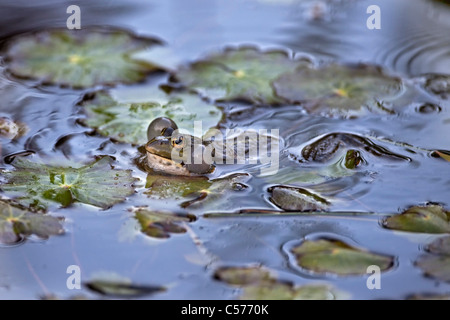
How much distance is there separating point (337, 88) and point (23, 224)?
6.03 ft

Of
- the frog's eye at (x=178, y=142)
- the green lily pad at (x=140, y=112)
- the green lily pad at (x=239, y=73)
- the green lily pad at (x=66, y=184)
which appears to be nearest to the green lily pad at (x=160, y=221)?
the green lily pad at (x=66, y=184)

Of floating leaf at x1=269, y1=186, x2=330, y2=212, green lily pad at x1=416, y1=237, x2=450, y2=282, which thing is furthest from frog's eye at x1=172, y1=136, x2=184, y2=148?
green lily pad at x1=416, y1=237, x2=450, y2=282

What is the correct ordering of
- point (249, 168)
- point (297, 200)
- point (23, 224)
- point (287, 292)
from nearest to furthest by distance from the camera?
point (287, 292) → point (23, 224) → point (297, 200) → point (249, 168)

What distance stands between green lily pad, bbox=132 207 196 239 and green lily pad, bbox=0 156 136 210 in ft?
0.51

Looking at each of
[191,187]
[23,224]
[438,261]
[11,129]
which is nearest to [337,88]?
[191,187]

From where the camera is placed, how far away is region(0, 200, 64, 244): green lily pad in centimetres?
225

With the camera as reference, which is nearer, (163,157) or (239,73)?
(163,157)

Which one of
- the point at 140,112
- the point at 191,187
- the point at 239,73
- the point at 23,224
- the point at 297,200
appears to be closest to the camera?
the point at 23,224

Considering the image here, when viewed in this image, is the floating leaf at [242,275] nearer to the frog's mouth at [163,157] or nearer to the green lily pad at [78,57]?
the frog's mouth at [163,157]

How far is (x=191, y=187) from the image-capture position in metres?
2.58

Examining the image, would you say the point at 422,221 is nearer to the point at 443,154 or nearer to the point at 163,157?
the point at 443,154

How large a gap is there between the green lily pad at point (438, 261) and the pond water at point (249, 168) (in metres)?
0.03

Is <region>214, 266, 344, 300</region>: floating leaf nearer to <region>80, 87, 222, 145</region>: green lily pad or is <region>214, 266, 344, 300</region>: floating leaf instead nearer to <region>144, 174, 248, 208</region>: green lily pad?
<region>144, 174, 248, 208</region>: green lily pad
